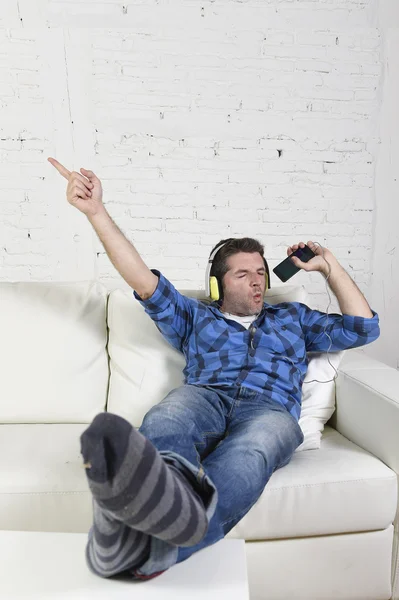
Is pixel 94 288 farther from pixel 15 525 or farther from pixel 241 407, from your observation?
pixel 15 525

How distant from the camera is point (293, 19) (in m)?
2.54

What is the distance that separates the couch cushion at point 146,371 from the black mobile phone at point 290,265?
0.28m

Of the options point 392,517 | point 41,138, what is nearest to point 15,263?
point 41,138

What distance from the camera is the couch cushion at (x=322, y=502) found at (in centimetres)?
144

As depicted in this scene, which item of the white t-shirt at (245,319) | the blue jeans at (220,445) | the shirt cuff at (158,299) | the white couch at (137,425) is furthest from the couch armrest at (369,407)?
the shirt cuff at (158,299)

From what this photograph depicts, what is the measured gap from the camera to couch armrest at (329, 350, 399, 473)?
5.15 ft

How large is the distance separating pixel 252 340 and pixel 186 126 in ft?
3.87

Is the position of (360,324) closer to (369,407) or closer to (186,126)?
(369,407)

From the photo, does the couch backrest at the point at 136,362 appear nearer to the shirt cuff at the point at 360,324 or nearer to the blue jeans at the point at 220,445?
the blue jeans at the point at 220,445

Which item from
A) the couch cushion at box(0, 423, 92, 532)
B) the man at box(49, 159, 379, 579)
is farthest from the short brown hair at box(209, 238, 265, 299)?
the couch cushion at box(0, 423, 92, 532)

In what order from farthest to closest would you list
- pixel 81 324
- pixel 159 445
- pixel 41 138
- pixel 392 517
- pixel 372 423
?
pixel 41 138 < pixel 81 324 < pixel 372 423 < pixel 392 517 < pixel 159 445

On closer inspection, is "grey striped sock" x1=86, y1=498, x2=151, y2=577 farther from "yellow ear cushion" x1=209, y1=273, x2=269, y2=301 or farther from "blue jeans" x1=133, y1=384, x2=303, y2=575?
"yellow ear cushion" x1=209, y1=273, x2=269, y2=301

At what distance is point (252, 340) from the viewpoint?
179cm

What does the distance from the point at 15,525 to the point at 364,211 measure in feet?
6.43
